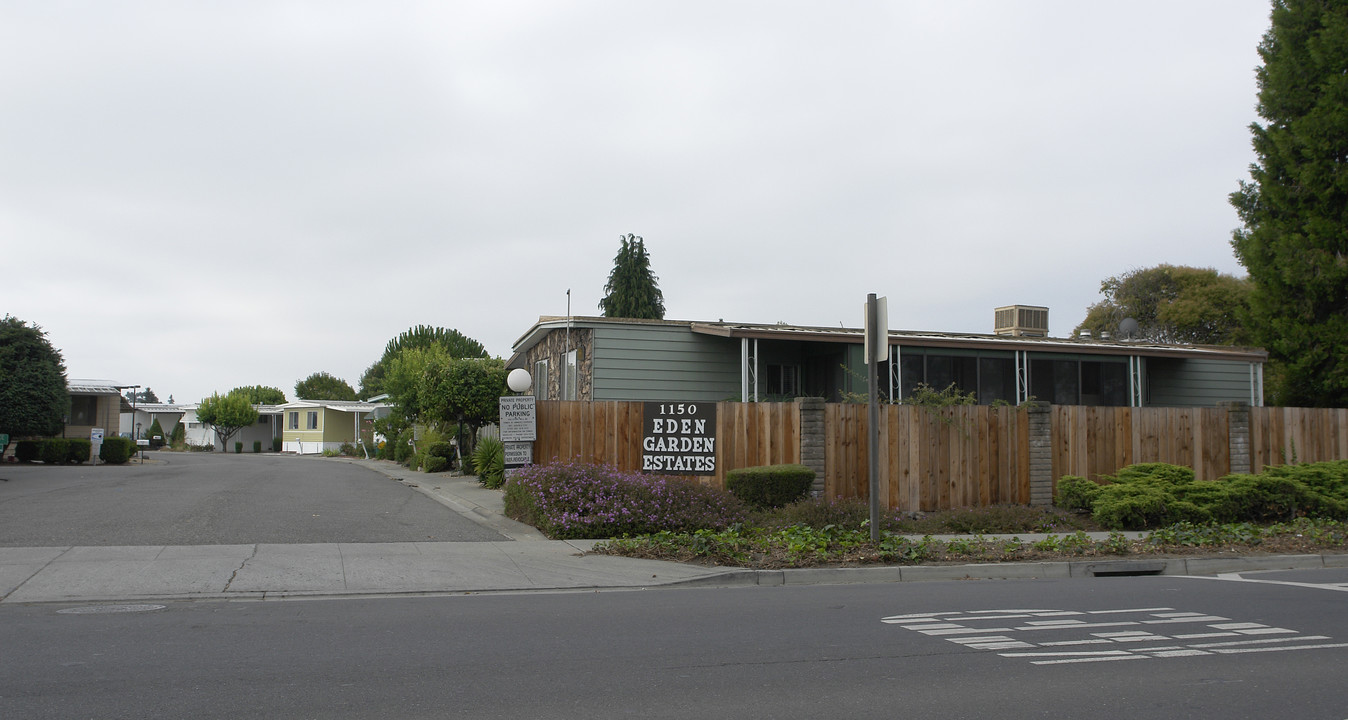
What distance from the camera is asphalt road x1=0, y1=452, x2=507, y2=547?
11.9 meters

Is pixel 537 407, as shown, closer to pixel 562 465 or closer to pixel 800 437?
pixel 562 465

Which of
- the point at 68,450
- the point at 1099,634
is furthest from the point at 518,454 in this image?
the point at 68,450

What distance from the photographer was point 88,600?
845 cm

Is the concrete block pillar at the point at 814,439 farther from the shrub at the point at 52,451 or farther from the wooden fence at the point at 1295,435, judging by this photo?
the shrub at the point at 52,451

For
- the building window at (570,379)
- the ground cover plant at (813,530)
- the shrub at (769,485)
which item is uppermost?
the building window at (570,379)

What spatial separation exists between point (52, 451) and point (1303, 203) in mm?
38121

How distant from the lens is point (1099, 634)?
7418 mm

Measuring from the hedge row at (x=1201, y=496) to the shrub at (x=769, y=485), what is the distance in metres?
4.66

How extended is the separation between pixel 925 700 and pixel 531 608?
4.05m

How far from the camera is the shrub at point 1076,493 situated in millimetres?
15508

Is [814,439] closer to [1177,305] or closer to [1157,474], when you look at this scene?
[1157,474]

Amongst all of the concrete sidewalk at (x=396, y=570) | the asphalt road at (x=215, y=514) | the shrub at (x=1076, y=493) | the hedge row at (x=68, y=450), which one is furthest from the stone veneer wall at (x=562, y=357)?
the hedge row at (x=68, y=450)

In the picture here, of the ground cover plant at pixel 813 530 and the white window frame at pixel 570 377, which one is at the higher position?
the white window frame at pixel 570 377

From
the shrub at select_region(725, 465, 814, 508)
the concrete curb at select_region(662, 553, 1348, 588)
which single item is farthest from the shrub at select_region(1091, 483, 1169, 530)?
the shrub at select_region(725, 465, 814, 508)
